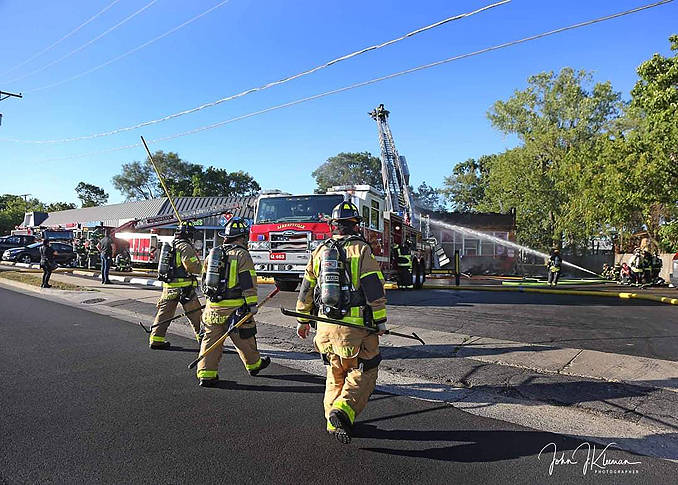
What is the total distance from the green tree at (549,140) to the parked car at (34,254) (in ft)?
88.4

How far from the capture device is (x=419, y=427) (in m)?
3.91

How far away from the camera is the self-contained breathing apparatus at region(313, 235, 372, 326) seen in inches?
148

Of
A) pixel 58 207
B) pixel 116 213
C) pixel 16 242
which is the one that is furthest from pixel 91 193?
pixel 16 242

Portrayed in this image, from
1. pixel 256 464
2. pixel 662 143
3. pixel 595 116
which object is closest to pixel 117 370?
pixel 256 464

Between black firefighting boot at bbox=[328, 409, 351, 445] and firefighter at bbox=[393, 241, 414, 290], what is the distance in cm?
1129

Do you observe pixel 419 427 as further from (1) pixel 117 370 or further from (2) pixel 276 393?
(1) pixel 117 370

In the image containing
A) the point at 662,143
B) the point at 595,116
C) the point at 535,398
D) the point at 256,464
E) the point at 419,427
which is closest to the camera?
the point at 256,464

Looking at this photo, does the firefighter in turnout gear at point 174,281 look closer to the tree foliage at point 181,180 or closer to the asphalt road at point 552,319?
the asphalt road at point 552,319

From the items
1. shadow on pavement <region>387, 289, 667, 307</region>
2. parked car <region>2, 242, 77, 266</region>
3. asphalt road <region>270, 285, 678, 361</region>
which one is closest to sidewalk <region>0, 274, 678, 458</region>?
asphalt road <region>270, 285, 678, 361</region>

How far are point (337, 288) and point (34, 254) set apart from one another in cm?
2652

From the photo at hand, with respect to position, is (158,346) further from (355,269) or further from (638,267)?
(638,267)

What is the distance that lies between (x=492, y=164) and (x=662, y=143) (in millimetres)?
21787

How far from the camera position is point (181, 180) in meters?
59.9

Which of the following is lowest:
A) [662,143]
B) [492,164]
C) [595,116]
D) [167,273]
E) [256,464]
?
[256,464]
